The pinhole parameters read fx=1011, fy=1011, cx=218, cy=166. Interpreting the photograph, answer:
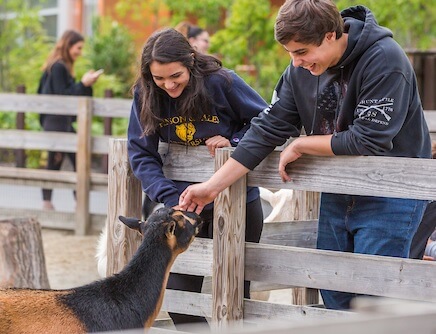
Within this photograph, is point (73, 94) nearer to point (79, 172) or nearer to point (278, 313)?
point (79, 172)

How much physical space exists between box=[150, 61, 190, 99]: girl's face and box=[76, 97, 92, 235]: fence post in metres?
7.30

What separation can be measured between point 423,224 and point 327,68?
4.46 ft

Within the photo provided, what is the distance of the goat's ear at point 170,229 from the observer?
198 inches

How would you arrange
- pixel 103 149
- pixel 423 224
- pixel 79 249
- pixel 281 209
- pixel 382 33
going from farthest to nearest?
pixel 103 149, pixel 79 249, pixel 281 209, pixel 423 224, pixel 382 33

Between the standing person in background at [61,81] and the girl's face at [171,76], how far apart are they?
7830mm

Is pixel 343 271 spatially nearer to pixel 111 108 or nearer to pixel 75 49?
pixel 111 108

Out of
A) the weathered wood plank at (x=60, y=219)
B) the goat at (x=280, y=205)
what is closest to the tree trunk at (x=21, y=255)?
the goat at (x=280, y=205)

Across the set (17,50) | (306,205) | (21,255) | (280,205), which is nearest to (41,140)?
(21,255)

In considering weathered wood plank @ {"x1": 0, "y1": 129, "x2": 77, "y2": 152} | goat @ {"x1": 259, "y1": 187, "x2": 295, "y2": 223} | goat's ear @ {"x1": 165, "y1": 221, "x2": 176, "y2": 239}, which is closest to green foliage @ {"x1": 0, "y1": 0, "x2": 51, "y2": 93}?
weathered wood plank @ {"x1": 0, "y1": 129, "x2": 77, "y2": 152}

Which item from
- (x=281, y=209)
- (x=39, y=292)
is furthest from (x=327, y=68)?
(x=281, y=209)

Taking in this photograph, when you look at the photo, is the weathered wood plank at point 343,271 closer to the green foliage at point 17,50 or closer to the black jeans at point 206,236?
the black jeans at point 206,236

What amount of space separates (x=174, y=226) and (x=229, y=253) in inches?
12.0

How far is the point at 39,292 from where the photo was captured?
499 centimetres

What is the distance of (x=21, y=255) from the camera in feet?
27.8
